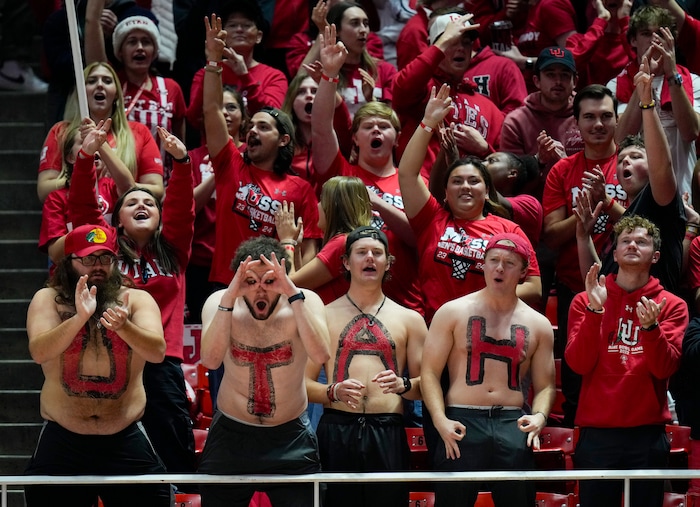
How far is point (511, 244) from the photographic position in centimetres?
665

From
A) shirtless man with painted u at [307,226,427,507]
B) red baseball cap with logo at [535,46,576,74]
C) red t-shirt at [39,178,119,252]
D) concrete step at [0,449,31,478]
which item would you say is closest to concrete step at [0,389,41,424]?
concrete step at [0,449,31,478]

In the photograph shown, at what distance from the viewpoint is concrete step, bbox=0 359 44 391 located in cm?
845

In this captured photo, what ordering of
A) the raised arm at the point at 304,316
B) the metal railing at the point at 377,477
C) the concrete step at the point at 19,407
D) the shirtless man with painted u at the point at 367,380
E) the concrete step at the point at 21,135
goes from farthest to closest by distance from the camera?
the concrete step at the point at 21,135 < the concrete step at the point at 19,407 < the shirtless man with painted u at the point at 367,380 < the raised arm at the point at 304,316 < the metal railing at the point at 377,477

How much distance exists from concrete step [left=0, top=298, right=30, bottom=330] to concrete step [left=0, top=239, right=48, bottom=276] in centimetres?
45

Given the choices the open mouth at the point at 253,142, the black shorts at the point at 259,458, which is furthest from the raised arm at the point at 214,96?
the black shorts at the point at 259,458

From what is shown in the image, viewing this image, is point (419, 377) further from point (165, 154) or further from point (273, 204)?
point (165, 154)

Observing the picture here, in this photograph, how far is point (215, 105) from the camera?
7965 millimetres

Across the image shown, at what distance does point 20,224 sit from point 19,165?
0.65 m

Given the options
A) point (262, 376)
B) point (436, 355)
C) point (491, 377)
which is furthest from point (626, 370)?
point (262, 376)

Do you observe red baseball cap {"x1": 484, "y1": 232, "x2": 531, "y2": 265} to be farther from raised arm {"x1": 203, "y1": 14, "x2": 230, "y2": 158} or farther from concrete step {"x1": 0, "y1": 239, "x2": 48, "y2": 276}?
concrete step {"x1": 0, "y1": 239, "x2": 48, "y2": 276}

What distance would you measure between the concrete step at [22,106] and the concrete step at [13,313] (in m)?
1.95

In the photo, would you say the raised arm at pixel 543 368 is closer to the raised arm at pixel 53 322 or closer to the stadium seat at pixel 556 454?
the stadium seat at pixel 556 454

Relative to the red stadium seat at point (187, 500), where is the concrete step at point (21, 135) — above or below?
above

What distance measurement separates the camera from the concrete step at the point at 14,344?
8656 mm
